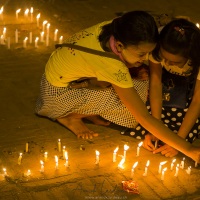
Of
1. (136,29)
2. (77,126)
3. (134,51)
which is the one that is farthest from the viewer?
(77,126)

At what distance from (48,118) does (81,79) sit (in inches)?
25.5

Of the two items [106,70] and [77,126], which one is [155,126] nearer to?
[106,70]

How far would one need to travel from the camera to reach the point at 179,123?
16.9ft

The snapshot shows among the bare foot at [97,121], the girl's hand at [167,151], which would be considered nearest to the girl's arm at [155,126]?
the girl's hand at [167,151]

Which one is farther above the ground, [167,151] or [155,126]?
[155,126]

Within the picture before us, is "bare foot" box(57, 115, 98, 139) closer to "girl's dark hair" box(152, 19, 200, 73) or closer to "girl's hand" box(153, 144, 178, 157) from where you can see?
"girl's hand" box(153, 144, 178, 157)

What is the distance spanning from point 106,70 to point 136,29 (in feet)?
1.60

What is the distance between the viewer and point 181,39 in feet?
14.4

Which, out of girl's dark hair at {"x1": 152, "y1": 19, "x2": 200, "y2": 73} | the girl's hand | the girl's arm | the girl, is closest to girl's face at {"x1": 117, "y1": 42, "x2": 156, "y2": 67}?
the girl

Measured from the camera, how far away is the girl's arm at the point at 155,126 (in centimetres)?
449

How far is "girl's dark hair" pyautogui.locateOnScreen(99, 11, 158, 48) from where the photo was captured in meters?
4.33

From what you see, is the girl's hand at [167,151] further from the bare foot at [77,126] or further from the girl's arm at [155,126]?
the bare foot at [77,126]

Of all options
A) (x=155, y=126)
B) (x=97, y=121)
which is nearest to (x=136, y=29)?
(x=155, y=126)

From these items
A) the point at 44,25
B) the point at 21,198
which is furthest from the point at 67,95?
the point at 44,25
